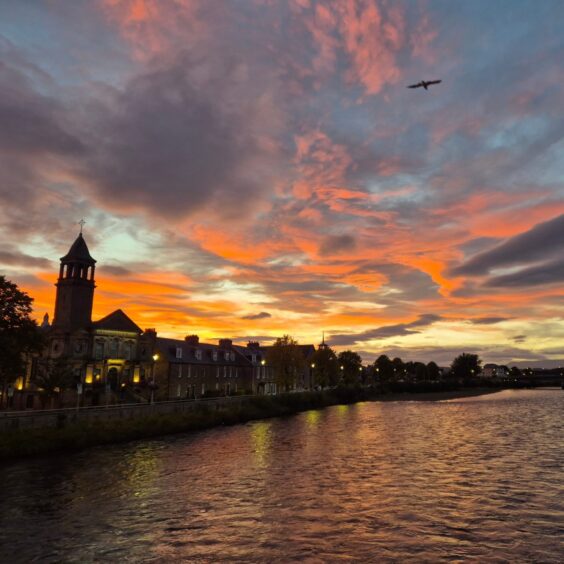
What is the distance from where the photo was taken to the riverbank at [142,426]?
39.8 metres

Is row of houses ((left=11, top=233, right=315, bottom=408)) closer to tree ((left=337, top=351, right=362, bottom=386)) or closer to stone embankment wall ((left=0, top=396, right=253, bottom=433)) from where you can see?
stone embankment wall ((left=0, top=396, right=253, bottom=433))

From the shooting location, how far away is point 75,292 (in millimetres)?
76188

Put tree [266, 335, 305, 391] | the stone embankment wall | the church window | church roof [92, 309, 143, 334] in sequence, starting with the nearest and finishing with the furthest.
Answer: the stone embankment wall
the church window
church roof [92, 309, 143, 334]
tree [266, 335, 305, 391]

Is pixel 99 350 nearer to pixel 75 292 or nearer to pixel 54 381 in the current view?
pixel 75 292

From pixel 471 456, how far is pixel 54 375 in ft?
148

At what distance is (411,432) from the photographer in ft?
193

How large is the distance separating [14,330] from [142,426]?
1653cm

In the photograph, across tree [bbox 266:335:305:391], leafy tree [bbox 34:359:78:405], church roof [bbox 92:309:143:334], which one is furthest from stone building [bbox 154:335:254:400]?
leafy tree [bbox 34:359:78:405]

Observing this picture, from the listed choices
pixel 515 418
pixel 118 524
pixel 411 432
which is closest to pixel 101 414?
pixel 118 524

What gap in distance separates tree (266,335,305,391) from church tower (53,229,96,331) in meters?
42.2

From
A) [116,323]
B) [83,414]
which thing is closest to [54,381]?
[83,414]

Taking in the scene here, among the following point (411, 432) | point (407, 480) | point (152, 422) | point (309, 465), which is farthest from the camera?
point (411, 432)

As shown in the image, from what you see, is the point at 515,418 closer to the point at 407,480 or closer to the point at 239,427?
the point at 239,427

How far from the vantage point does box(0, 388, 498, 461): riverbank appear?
131 ft
